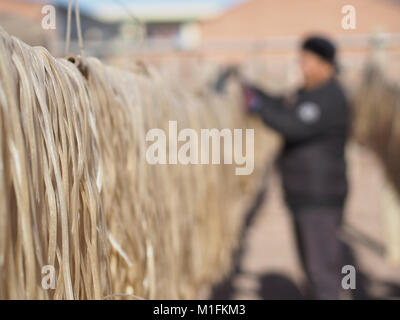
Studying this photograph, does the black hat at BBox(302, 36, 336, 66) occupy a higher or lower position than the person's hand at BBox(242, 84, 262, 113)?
higher

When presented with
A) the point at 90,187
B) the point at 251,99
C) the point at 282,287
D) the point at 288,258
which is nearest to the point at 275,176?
the point at 288,258

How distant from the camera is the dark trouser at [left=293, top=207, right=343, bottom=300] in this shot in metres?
2.54

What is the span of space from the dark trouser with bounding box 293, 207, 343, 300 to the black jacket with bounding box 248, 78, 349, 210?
0.06m

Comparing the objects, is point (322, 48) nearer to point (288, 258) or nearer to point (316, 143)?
point (316, 143)

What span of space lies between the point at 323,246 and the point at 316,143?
0.56 m

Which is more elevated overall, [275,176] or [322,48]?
[322,48]

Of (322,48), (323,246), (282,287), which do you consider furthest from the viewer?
Answer: (282,287)

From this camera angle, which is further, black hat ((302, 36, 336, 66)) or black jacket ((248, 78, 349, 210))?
black hat ((302, 36, 336, 66))

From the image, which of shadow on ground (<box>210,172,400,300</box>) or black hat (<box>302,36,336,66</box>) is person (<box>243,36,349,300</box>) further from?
shadow on ground (<box>210,172,400,300</box>)

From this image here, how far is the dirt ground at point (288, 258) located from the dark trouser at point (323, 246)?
3.15 feet

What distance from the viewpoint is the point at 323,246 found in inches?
101

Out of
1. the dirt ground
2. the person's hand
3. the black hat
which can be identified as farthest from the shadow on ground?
the black hat
